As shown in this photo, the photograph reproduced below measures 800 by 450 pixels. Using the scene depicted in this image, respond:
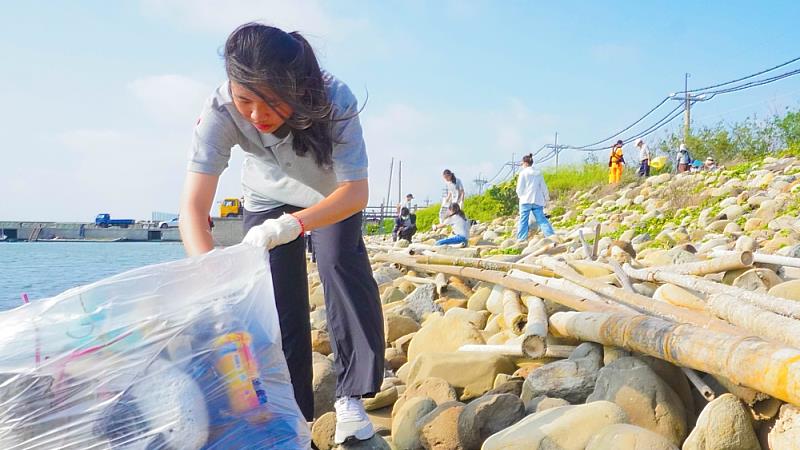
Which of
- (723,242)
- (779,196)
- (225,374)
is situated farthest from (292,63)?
(779,196)

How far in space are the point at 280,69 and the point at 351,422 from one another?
120 centimetres

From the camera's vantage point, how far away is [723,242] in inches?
260

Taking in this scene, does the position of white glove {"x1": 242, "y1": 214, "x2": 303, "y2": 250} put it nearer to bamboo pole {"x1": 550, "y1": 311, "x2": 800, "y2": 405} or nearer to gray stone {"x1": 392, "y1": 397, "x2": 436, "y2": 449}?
Result: gray stone {"x1": 392, "y1": 397, "x2": 436, "y2": 449}

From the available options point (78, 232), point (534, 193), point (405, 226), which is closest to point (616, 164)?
point (405, 226)

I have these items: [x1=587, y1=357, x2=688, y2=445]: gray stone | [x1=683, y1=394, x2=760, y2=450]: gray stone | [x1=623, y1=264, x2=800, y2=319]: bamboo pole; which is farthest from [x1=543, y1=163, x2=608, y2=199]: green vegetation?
[x1=683, y1=394, x2=760, y2=450]: gray stone

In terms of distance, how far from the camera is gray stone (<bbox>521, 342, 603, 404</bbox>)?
8.59 feet

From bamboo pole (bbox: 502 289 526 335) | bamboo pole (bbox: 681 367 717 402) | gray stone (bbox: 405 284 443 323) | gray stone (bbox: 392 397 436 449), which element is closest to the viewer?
bamboo pole (bbox: 681 367 717 402)

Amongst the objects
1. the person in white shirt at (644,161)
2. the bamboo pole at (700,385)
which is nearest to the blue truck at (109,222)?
the person in white shirt at (644,161)

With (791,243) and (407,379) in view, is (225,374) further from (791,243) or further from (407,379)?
(791,243)

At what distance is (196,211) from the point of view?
88.6 inches

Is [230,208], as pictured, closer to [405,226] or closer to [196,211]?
[405,226]

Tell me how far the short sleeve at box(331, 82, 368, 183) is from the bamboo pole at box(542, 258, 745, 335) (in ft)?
4.62

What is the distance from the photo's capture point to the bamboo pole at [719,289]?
3066 mm

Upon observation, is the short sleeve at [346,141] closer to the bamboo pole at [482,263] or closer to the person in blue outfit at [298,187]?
the person in blue outfit at [298,187]
